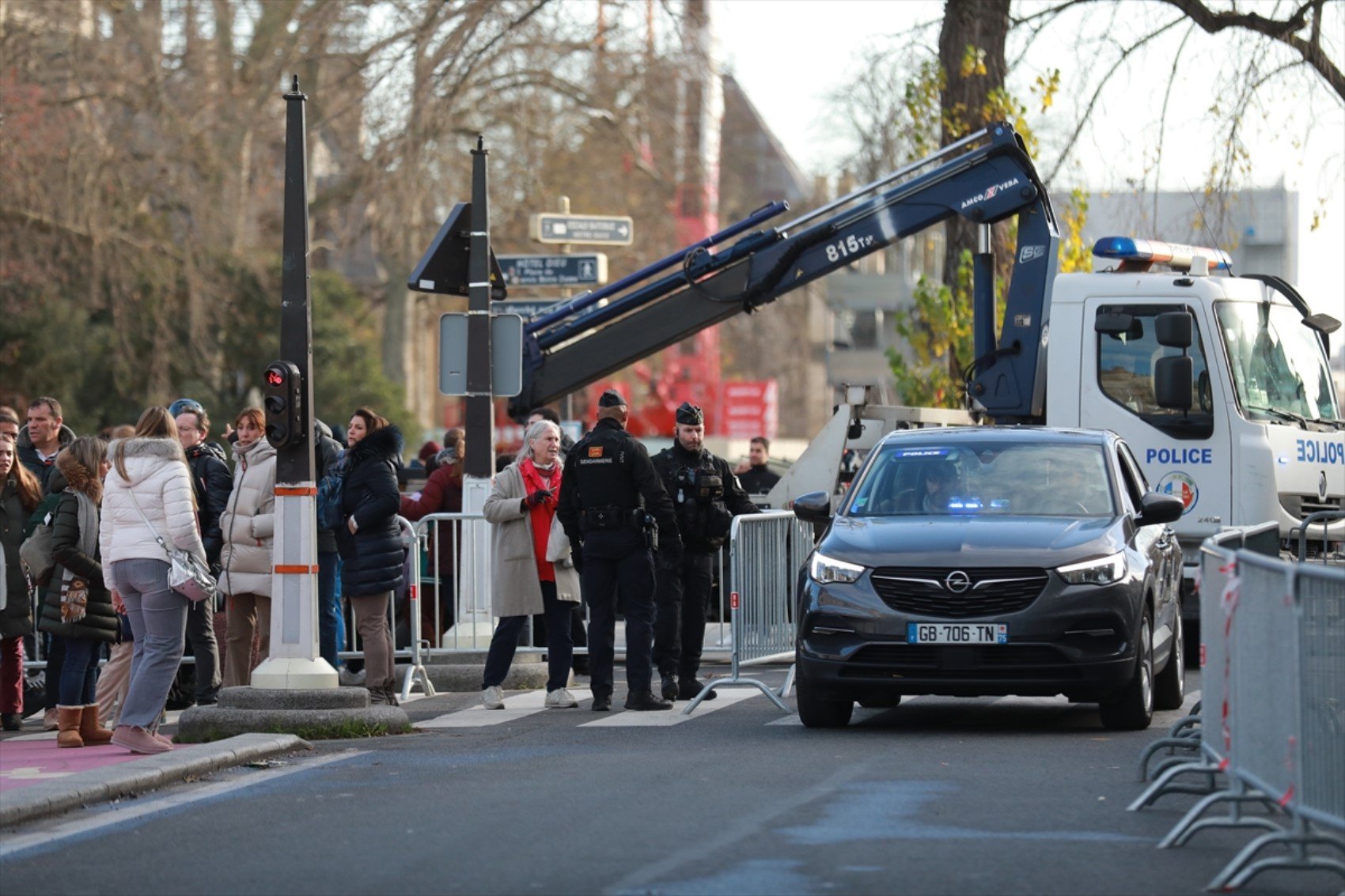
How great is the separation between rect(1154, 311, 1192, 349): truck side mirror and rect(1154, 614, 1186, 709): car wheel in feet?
10.8

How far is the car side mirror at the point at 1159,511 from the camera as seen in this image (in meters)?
12.5

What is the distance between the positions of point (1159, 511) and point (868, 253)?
7.56m

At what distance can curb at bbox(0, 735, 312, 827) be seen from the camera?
30.9ft

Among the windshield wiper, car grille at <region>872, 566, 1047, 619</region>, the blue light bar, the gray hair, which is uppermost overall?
the blue light bar

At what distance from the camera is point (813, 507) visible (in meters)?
12.9

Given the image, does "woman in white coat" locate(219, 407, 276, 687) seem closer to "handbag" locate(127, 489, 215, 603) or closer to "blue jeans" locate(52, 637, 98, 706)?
"blue jeans" locate(52, 637, 98, 706)

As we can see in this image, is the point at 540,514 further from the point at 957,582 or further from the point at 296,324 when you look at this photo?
the point at 957,582

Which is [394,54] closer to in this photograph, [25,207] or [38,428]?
[25,207]

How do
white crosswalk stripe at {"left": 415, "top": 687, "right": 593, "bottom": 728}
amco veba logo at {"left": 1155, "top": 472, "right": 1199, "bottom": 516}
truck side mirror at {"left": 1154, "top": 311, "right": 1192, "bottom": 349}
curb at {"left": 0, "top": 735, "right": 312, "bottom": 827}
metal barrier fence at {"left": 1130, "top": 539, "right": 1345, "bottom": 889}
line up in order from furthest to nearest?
amco veba logo at {"left": 1155, "top": 472, "right": 1199, "bottom": 516}, truck side mirror at {"left": 1154, "top": 311, "right": 1192, "bottom": 349}, white crosswalk stripe at {"left": 415, "top": 687, "right": 593, "bottom": 728}, curb at {"left": 0, "top": 735, "right": 312, "bottom": 827}, metal barrier fence at {"left": 1130, "top": 539, "right": 1345, "bottom": 889}

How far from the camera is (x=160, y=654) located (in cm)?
1188

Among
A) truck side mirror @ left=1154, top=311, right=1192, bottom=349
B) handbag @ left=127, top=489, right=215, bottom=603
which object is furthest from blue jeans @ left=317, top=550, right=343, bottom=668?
truck side mirror @ left=1154, top=311, right=1192, bottom=349

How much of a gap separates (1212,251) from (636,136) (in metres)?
22.2

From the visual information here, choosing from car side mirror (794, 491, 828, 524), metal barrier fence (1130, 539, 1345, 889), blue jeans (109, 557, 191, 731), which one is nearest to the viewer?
metal barrier fence (1130, 539, 1345, 889)

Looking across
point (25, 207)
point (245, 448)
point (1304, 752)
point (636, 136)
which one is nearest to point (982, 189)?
point (245, 448)
